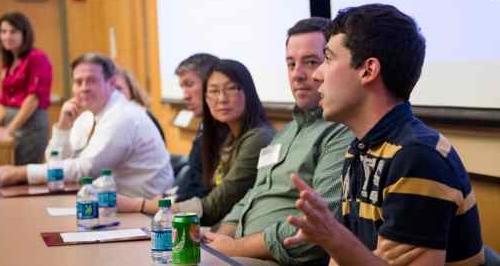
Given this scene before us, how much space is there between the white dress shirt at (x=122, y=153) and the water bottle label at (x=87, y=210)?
979mm

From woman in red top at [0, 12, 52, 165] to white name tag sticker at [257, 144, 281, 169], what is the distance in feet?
11.1

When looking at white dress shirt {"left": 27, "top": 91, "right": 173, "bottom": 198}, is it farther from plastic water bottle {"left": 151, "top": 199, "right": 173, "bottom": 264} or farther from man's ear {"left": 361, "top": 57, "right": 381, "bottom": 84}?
man's ear {"left": 361, "top": 57, "right": 381, "bottom": 84}

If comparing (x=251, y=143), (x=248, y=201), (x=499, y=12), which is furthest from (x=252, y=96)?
(x=499, y=12)

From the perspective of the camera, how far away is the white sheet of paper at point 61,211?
9.06ft

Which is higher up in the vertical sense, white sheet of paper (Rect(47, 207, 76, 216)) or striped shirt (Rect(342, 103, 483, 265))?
striped shirt (Rect(342, 103, 483, 265))

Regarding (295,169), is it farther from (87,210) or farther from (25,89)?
(25,89)

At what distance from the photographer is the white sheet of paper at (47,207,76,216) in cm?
276

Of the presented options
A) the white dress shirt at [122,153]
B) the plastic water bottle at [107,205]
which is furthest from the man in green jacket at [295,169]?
the white dress shirt at [122,153]

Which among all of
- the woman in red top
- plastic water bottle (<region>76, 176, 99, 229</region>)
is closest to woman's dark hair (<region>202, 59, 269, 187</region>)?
plastic water bottle (<region>76, 176, 99, 229</region>)

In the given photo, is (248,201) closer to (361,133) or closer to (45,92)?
(361,133)

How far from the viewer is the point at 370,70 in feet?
5.55

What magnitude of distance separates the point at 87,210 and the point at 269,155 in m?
0.65

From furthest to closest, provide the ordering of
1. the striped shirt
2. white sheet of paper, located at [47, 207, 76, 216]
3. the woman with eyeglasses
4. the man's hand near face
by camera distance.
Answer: the man's hand near face, the woman with eyeglasses, white sheet of paper, located at [47, 207, 76, 216], the striped shirt

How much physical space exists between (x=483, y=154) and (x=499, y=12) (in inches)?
18.4
